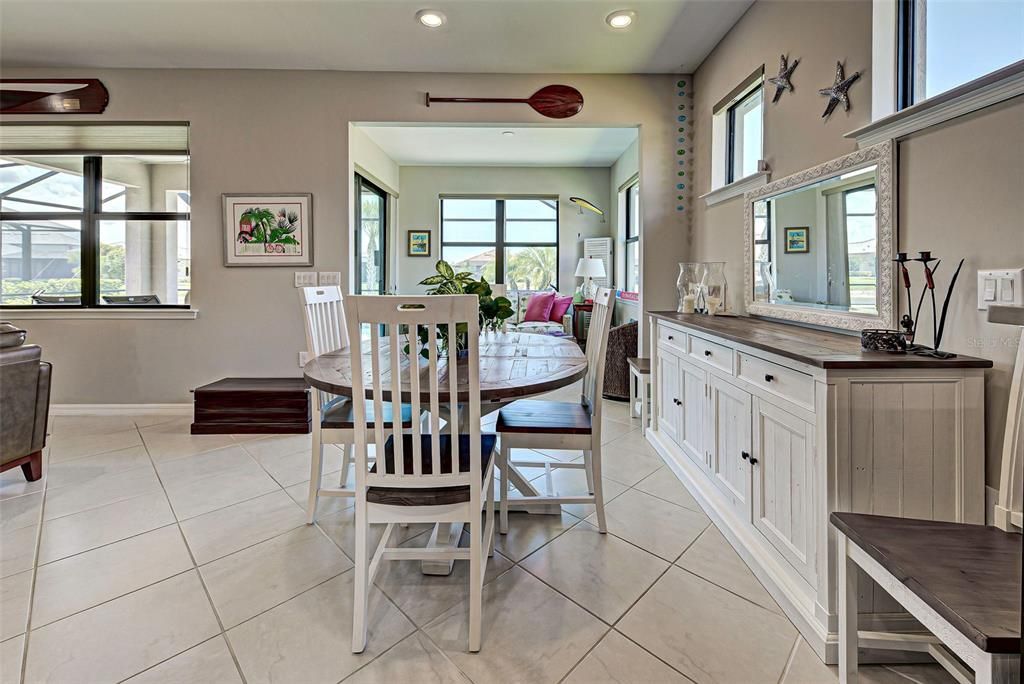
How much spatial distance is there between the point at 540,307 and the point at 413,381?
5.28 meters

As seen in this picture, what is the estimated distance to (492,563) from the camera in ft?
5.80

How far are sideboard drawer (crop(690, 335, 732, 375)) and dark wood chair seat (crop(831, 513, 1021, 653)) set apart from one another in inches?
33.8

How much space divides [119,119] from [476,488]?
4363mm

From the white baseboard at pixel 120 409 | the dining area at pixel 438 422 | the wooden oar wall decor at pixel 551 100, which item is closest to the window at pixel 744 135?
the wooden oar wall decor at pixel 551 100

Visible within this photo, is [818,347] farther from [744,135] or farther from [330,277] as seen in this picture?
[330,277]

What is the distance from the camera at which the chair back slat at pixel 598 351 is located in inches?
75.7

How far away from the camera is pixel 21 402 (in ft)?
7.70

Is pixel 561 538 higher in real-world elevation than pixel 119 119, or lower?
lower

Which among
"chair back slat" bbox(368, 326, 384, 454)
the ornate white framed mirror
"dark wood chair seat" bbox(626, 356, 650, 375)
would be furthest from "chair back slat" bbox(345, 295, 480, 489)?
"dark wood chair seat" bbox(626, 356, 650, 375)

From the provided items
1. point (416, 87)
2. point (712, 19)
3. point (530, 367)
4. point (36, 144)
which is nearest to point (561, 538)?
point (530, 367)

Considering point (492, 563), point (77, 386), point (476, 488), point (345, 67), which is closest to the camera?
point (476, 488)

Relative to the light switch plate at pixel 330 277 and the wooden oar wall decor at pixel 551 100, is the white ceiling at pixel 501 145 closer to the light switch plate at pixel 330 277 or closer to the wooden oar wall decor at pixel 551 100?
the wooden oar wall decor at pixel 551 100

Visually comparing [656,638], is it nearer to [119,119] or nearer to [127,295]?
[127,295]

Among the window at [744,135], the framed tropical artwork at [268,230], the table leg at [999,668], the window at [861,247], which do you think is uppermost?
the window at [744,135]
